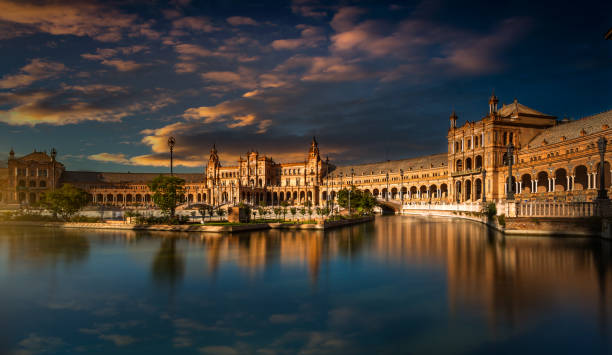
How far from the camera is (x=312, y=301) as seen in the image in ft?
52.2

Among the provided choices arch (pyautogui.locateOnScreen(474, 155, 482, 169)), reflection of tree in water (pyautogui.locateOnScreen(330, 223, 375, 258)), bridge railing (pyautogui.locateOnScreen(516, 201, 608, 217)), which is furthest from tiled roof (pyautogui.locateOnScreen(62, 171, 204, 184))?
bridge railing (pyautogui.locateOnScreen(516, 201, 608, 217))

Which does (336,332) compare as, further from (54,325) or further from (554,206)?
(554,206)

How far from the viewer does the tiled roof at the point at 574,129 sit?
205 ft

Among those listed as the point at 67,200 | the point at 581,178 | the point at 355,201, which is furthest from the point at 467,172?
the point at 67,200

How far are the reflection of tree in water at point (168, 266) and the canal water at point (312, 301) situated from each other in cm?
17

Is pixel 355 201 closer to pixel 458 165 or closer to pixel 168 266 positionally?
pixel 458 165

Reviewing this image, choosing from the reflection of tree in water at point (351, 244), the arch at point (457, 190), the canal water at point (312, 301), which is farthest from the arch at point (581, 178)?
the reflection of tree in water at point (351, 244)

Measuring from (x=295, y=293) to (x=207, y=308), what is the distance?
383 centimetres

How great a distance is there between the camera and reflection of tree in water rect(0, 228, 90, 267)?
26.9 meters

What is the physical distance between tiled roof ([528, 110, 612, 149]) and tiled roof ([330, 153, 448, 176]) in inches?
1086

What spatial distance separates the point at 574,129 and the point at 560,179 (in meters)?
11.0

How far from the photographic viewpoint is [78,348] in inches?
458

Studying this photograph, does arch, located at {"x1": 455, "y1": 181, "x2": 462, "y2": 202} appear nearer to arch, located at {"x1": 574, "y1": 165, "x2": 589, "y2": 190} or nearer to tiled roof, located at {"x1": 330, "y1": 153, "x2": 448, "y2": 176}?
tiled roof, located at {"x1": 330, "y1": 153, "x2": 448, "y2": 176}

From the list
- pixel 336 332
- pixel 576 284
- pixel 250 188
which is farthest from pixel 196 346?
pixel 250 188
